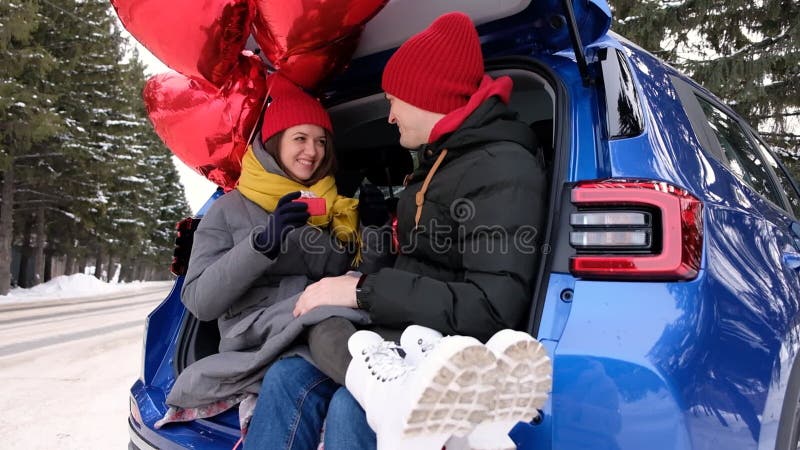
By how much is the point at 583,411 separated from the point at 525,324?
0.30 meters

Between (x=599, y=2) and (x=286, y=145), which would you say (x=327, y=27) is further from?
(x=599, y=2)

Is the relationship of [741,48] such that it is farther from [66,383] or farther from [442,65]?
[66,383]

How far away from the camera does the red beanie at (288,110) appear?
7.81ft

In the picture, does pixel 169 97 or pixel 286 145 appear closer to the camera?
pixel 286 145

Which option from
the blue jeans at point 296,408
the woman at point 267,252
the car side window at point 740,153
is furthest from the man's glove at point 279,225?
the car side window at point 740,153

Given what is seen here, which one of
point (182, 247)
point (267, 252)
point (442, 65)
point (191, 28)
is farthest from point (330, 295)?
point (191, 28)

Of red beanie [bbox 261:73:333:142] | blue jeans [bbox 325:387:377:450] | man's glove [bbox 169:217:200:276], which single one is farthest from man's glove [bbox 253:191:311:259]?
man's glove [bbox 169:217:200:276]

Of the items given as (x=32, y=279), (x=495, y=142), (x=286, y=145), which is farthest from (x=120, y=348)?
(x=32, y=279)

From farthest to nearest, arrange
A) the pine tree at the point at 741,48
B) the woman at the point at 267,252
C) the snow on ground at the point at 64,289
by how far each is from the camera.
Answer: the snow on ground at the point at 64,289 < the pine tree at the point at 741,48 < the woman at the point at 267,252

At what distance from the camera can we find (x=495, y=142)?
1.65 meters

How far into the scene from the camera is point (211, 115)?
2.85 meters

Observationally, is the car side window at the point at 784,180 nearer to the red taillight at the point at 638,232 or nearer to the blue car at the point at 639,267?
the blue car at the point at 639,267

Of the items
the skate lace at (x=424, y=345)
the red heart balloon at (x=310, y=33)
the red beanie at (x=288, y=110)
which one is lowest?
the skate lace at (x=424, y=345)

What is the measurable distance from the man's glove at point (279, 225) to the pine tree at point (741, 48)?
25.1 feet
